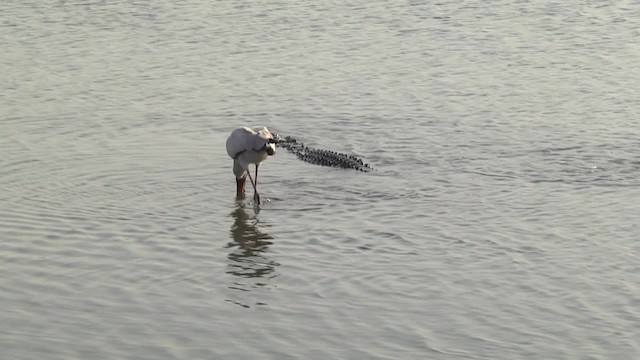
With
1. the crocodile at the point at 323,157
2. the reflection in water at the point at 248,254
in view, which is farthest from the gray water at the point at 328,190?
the crocodile at the point at 323,157

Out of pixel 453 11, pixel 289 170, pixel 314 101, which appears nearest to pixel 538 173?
pixel 289 170

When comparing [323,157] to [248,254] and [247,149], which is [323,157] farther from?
[248,254]

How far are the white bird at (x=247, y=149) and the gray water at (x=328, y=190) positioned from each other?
0.27 meters

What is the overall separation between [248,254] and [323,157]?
3.22 m

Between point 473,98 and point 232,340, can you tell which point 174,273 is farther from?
point 473,98

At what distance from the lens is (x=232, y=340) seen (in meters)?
9.32

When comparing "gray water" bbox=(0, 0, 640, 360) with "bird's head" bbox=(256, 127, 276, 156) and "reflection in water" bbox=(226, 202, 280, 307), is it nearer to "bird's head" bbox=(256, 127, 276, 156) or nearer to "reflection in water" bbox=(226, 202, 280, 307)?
"reflection in water" bbox=(226, 202, 280, 307)

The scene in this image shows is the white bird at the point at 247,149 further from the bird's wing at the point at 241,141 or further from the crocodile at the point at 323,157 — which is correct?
the crocodile at the point at 323,157

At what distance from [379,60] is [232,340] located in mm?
11579

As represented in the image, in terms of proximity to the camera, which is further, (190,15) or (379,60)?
(190,15)

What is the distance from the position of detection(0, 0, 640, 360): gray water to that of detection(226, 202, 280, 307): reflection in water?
35 mm

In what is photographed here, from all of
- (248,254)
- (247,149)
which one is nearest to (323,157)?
(247,149)

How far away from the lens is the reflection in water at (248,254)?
10.9m

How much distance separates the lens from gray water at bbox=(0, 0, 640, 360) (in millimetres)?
→ 9562
